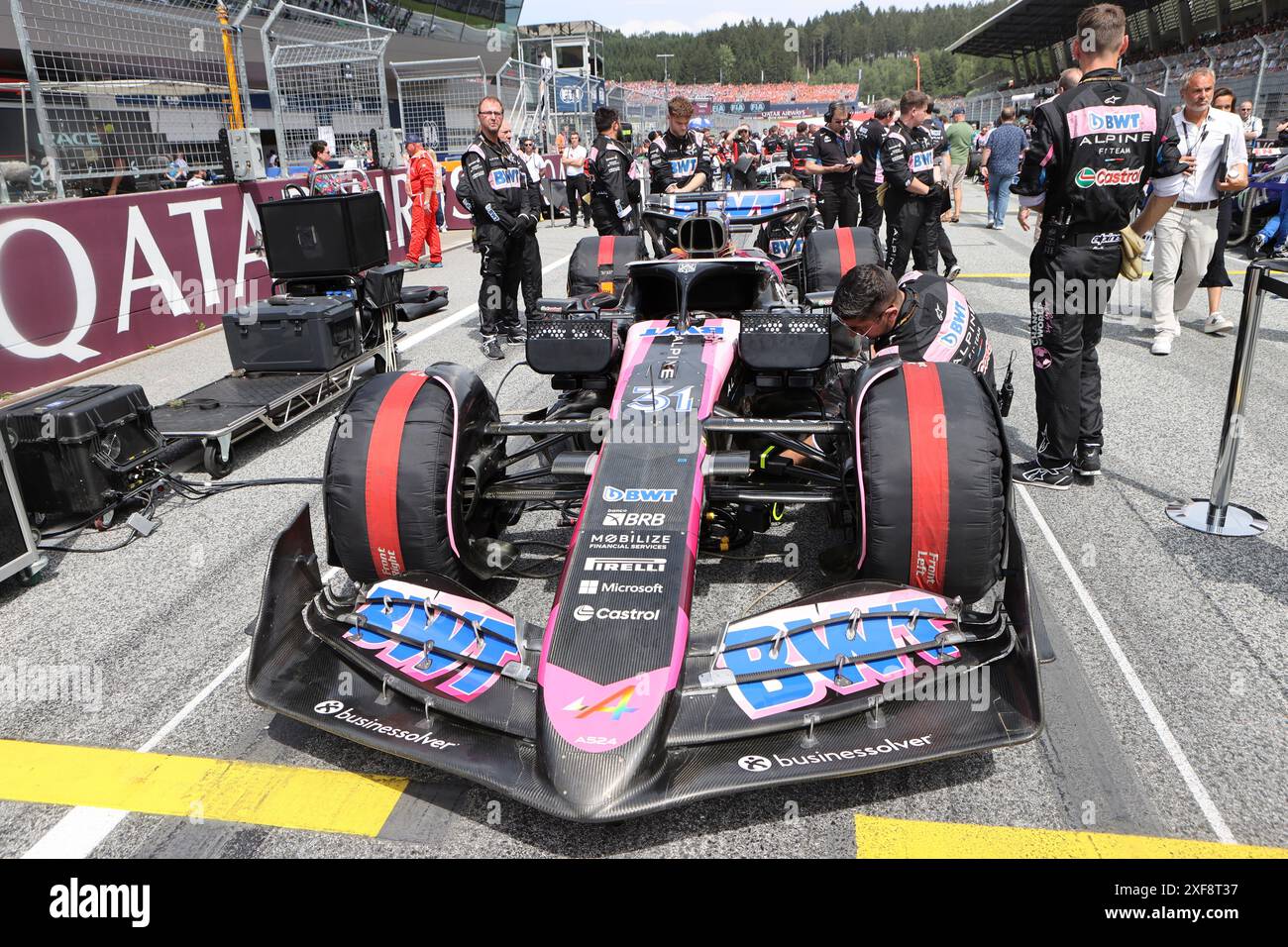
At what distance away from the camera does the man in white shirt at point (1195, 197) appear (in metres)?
6.79

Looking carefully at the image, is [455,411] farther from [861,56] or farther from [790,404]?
[861,56]

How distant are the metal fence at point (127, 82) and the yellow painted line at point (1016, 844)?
8307mm

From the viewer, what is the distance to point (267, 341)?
20.2ft

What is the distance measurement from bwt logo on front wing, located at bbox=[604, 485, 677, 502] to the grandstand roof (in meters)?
47.8

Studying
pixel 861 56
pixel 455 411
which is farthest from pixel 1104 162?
pixel 861 56

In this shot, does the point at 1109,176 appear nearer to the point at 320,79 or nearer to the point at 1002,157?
the point at 1002,157

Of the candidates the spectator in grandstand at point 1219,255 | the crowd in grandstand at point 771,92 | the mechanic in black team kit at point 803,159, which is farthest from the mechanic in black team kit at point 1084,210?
the crowd in grandstand at point 771,92

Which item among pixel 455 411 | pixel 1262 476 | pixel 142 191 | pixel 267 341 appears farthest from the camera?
pixel 142 191

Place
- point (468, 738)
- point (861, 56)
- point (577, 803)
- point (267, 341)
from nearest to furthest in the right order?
point (577, 803), point (468, 738), point (267, 341), point (861, 56)

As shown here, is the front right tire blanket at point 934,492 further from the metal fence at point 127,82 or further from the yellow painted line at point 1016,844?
the metal fence at point 127,82

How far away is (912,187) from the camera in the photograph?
8367 mm

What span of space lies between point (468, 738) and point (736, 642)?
818 mm
